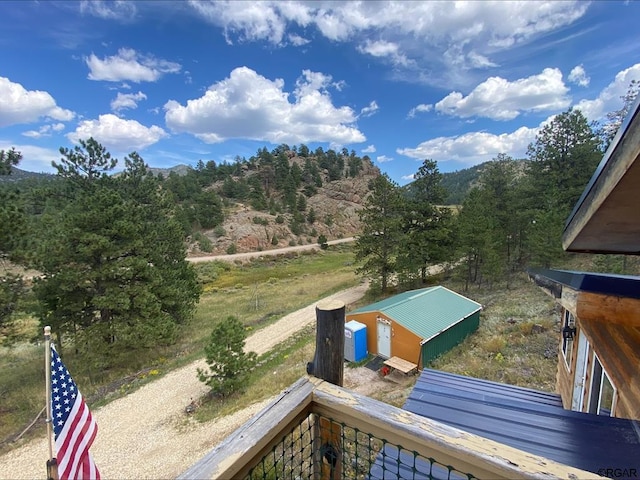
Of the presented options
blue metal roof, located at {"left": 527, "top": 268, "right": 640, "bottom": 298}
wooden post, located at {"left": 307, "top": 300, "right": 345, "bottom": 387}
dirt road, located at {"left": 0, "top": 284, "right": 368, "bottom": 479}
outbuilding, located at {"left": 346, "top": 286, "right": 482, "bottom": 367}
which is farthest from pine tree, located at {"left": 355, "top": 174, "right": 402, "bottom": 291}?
wooden post, located at {"left": 307, "top": 300, "right": 345, "bottom": 387}

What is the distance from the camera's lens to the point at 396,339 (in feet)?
45.9

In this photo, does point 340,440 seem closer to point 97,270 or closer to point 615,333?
point 615,333

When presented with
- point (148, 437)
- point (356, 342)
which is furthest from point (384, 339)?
point (148, 437)

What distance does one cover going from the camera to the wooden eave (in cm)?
143

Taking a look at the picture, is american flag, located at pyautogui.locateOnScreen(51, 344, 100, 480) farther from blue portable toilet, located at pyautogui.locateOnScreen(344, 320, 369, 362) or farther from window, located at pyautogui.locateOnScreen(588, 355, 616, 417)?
blue portable toilet, located at pyautogui.locateOnScreen(344, 320, 369, 362)

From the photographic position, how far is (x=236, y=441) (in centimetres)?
167

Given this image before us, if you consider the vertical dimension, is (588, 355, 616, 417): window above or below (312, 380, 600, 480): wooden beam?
below

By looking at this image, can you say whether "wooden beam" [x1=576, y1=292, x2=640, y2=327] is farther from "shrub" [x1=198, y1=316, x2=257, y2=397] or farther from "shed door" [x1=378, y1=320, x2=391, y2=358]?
"shed door" [x1=378, y1=320, x2=391, y2=358]

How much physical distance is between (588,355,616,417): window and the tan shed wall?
29.9 feet

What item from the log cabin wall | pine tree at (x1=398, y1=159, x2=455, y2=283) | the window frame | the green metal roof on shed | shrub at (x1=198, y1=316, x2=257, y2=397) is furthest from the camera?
pine tree at (x1=398, y1=159, x2=455, y2=283)

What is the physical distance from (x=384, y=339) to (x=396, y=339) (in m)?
0.74

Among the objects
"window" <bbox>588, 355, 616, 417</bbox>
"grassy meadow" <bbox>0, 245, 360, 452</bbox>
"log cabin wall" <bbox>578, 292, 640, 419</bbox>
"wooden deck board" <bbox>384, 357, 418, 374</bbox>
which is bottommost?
"grassy meadow" <bbox>0, 245, 360, 452</bbox>

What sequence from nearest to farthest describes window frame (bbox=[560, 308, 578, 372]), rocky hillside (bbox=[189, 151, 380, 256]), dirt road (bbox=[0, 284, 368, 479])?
window frame (bbox=[560, 308, 578, 372]) < dirt road (bbox=[0, 284, 368, 479]) < rocky hillside (bbox=[189, 151, 380, 256])

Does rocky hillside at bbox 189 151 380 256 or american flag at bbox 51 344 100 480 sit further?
rocky hillside at bbox 189 151 380 256
